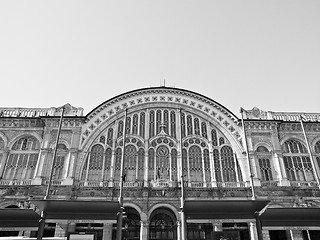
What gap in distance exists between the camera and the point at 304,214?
58.5ft

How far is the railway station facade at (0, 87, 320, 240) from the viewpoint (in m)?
25.6

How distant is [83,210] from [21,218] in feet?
14.8

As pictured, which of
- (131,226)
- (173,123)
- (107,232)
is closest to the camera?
(107,232)

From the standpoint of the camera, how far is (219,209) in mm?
17281

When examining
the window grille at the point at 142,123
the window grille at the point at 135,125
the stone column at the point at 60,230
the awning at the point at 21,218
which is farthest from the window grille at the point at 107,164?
the awning at the point at 21,218

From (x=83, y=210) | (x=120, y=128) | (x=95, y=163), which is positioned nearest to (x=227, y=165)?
(x=120, y=128)

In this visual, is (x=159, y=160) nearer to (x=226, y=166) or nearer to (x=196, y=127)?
(x=196, y=127)

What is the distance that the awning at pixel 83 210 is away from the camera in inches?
671

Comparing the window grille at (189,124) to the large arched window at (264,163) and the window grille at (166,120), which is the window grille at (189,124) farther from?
the large arched window at (264,163)

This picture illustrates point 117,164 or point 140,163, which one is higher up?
point 140,163

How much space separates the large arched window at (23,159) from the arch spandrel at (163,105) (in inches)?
219

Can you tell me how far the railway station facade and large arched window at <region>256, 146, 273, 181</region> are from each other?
0.35 feet

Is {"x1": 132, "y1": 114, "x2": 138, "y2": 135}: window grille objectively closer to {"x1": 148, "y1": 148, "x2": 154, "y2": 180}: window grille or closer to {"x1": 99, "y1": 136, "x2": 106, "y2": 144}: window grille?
{"x1": 148, "y1": 148, "x2": 154, "y2": 180}: window grille

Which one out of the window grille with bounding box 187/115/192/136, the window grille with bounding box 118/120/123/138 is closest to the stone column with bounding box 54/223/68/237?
the window grille with bounding box 118/120/123/138
